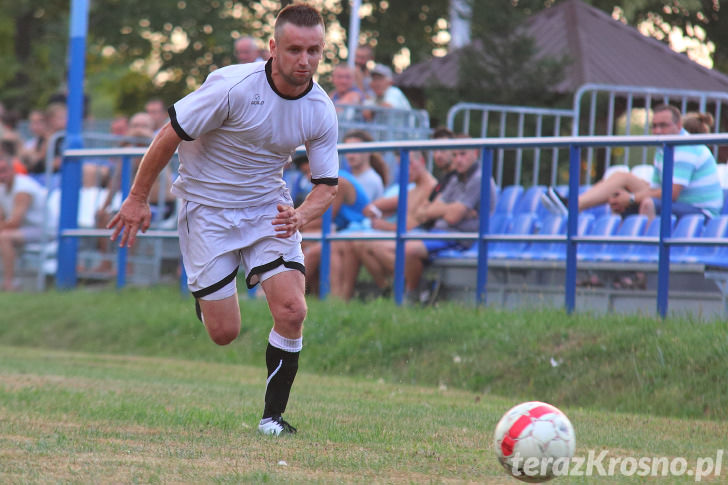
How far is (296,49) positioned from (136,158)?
28.4 ft

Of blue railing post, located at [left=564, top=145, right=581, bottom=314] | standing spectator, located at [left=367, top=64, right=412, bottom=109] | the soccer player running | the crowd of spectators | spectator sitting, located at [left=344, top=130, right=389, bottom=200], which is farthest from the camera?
standing spectator, located at [left=367, top=64, right=412, bottom=109]

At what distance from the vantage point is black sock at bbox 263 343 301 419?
675cm

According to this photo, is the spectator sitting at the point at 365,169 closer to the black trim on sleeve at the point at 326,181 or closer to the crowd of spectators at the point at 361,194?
the crowd of spectators at the point at 361,194

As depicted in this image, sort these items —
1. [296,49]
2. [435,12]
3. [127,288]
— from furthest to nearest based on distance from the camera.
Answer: [435,12], [127,288], [296,49]

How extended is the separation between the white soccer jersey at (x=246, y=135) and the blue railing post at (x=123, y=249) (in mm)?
7368

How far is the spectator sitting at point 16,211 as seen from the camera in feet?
52.3

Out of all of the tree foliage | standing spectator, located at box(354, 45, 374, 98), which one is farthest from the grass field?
the tree foliage

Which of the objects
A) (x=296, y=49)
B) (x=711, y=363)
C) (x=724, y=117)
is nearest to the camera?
(x=296, y=49)

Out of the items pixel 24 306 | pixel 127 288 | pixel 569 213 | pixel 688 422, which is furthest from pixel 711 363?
pixel 24 306

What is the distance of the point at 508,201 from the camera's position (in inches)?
477

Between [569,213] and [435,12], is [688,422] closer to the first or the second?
[569,213]

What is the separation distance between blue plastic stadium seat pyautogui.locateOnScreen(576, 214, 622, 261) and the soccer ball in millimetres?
5826

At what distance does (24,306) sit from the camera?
15.0 m

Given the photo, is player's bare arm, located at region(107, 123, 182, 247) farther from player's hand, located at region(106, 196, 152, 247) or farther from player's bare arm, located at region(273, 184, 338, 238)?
player's bare arm, located at region(273, 184, 338, 238)
